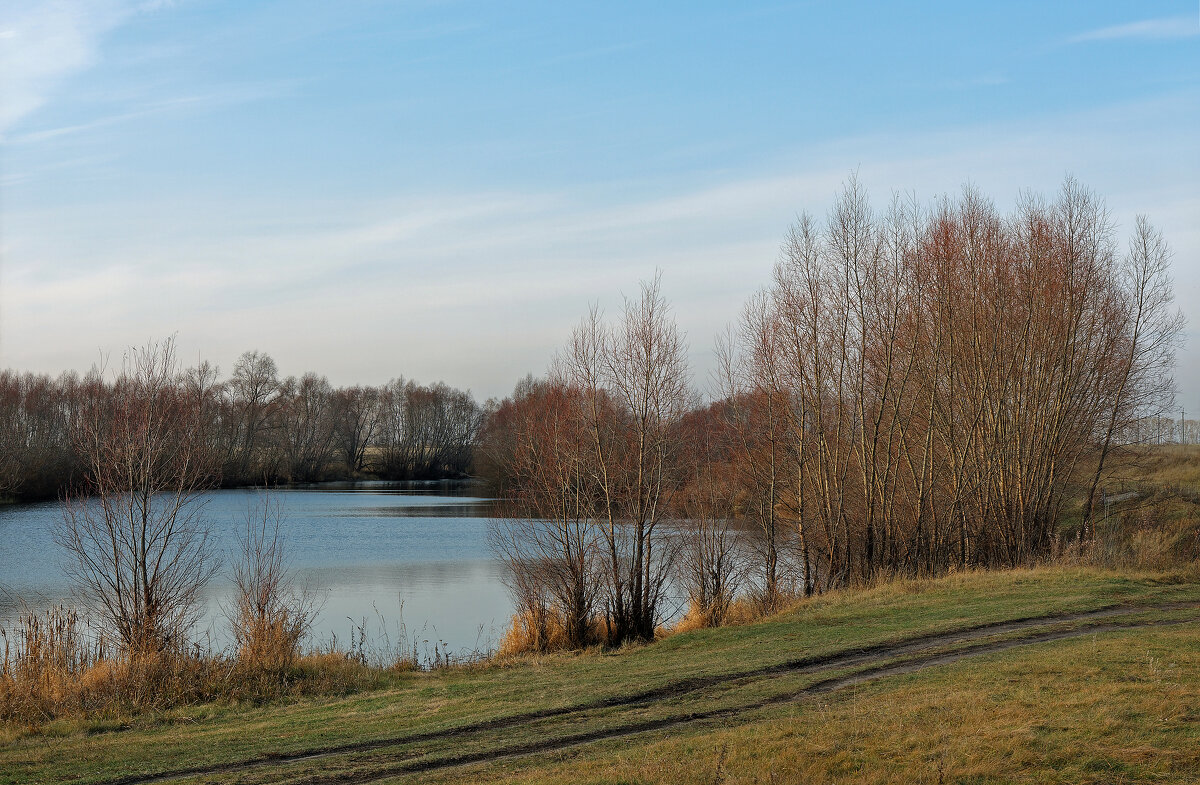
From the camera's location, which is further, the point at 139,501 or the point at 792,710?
the point at 139,501

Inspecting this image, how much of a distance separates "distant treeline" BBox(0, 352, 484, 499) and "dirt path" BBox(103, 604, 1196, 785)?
47.6 metres

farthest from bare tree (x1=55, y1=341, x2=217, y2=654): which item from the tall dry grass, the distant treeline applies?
the distant treeline

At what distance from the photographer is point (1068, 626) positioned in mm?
13320

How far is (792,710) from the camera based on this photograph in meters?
9.38

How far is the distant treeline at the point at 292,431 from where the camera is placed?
6144 centimetres

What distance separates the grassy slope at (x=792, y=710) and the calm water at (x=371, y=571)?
6.69m

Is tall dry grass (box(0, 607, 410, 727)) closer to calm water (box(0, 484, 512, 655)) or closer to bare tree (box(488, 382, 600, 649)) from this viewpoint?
bare tree (box(488, 382, 600, 649))

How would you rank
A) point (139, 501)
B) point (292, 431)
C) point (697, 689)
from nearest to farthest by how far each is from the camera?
1. point (697, 689)
2. point (139, 501)
3. point (292, 431)

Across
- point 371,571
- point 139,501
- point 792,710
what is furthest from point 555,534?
point 371,571

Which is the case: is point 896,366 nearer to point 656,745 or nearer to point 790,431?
point 790,431

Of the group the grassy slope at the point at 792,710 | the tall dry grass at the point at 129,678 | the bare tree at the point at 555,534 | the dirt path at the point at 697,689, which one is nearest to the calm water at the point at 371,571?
the bare tree at the point at 555,534

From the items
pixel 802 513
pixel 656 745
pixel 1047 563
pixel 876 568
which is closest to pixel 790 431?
pixel 802 513

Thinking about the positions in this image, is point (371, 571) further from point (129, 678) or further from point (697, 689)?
point (697, 689)

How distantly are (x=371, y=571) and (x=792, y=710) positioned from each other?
23.6 meters
